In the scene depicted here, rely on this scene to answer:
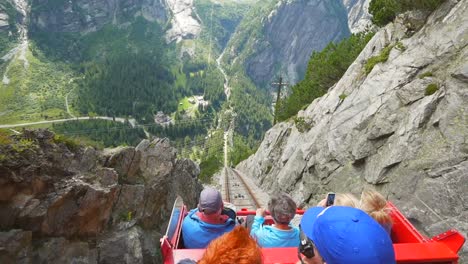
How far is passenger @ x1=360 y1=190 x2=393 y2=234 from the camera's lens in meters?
4.19

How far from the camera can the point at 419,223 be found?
8.04 m

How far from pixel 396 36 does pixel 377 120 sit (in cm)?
623

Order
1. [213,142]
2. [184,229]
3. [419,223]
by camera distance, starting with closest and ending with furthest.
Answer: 1. [184,229]
2. [419,223]
3. [213,142]

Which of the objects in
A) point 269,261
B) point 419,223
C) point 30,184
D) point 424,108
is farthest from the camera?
point 424,108

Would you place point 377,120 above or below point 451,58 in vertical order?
below

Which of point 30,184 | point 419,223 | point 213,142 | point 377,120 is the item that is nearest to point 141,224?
point 30,184

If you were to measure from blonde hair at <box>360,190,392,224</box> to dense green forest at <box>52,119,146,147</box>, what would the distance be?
160 metres

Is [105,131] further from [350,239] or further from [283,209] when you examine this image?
[350,239]

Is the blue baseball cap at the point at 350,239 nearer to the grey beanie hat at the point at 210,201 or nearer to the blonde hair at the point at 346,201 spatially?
the blonde hair at the point at 346,201

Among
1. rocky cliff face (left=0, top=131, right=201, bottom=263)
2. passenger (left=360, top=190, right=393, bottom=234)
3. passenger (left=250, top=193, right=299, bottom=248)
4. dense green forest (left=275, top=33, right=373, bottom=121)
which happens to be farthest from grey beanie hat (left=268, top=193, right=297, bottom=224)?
dense green forest (left=275, top=33, right=373, bottom=121)

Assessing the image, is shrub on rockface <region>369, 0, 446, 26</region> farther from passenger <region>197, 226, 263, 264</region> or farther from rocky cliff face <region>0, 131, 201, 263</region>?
passenger <region>197, 226, 263, 264</region>

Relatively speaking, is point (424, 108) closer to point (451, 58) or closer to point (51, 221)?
point (451, 58)

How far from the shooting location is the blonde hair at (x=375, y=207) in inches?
165

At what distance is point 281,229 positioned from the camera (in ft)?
14.4
